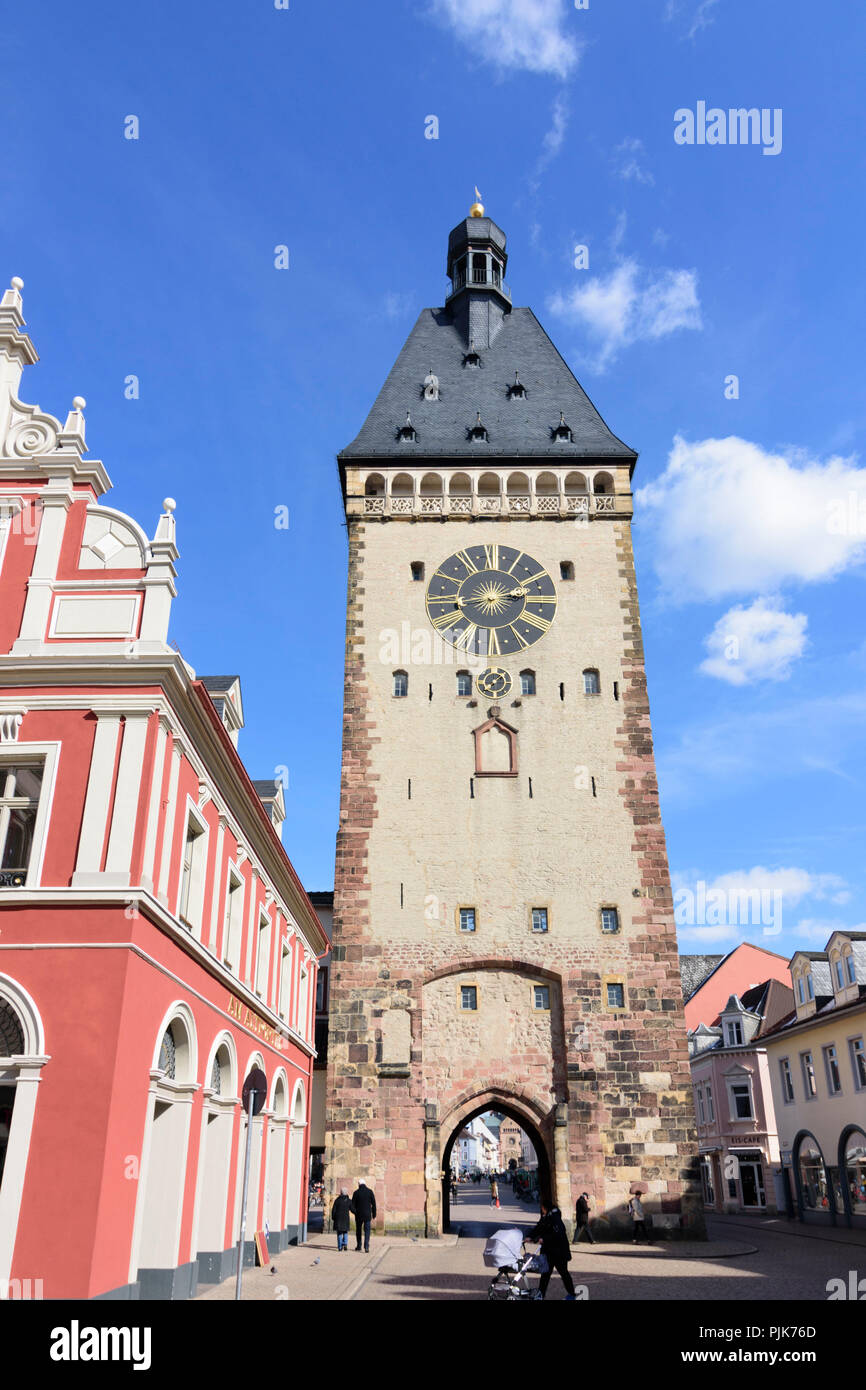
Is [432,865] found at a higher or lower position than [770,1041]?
higher

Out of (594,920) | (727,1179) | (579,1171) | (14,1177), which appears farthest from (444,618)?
(727,1179)

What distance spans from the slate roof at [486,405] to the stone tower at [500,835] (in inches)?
7.3

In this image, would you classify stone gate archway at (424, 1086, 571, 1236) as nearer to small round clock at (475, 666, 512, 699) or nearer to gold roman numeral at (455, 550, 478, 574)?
small round clock at (475, 666, 512, 699)

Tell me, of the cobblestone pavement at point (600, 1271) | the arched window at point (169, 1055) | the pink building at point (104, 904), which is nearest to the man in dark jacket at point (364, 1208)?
the cobblestone pavement at point (600, 1271)

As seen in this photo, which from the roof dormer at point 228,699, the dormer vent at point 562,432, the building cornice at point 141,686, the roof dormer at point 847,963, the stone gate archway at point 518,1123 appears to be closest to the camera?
the building cornice at point 141,686

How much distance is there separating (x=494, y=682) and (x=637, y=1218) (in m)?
14.2

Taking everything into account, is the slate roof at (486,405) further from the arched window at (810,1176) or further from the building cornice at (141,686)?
the arched window at (810,1176)

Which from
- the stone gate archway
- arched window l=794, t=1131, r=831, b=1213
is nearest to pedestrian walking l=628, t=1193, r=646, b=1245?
the stone gate archway

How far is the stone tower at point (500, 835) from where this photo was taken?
26156mm

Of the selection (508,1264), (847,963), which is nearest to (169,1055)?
(508,1264)

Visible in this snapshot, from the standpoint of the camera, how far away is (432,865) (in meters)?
28.5
